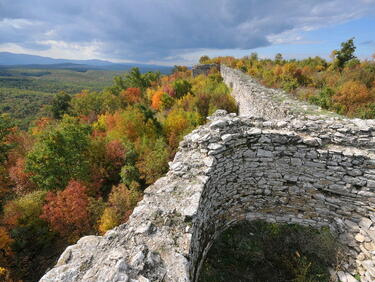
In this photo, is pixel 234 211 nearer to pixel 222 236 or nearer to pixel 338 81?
pixel 222 236

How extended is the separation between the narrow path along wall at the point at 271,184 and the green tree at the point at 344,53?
15738mm

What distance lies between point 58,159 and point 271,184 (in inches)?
425

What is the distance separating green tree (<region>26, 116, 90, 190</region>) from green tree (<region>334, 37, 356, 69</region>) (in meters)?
21.7

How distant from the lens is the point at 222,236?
579cm

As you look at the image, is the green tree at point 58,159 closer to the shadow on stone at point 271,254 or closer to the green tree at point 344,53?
the shadow on stone at point 271,254

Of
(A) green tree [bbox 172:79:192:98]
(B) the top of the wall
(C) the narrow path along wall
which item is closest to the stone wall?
(A) green tree [bbox 172:79:192:98]

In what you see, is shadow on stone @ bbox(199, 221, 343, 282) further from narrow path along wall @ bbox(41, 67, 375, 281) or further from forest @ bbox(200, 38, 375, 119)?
forest @ bbox(200, 38, 375, 119)

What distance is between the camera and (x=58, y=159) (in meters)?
10.6

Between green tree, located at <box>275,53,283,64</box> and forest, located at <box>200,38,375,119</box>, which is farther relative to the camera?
green tree, located at <box>275,53,283,64</box>

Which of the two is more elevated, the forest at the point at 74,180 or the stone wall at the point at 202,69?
the stone wall at the point at 202,69

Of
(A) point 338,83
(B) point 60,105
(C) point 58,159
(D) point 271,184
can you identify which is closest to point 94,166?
(C) point 58,159

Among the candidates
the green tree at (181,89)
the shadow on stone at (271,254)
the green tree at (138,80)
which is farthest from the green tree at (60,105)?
the shadow on stone at (271,254)

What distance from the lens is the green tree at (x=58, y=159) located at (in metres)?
10.6

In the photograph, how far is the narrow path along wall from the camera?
3954 millimetres
